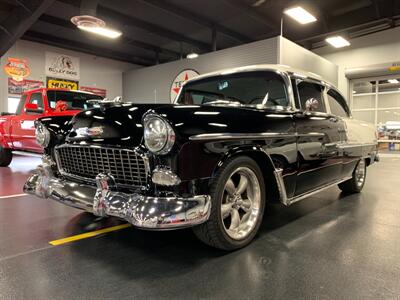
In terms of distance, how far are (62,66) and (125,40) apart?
3071 millimetres

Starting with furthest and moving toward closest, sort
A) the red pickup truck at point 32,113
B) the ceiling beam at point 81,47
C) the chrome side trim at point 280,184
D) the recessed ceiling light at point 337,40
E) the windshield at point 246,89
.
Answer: the ceiling beam at point 81,47 → the recessed ceiling light at point 337,40 → the red pickup truck at point 32,113 → the windshield at point 246,89 → the chrome side trim at point 280,184

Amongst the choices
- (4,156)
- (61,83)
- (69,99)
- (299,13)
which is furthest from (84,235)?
(61,83)

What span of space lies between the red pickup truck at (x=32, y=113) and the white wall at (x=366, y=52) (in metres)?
10.3

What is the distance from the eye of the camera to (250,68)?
9.87 feet

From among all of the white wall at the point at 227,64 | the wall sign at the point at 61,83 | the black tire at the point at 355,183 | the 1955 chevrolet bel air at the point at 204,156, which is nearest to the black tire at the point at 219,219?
the 1955 chevrolet bel air at the point at 204,156

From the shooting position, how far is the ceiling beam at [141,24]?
376 inches

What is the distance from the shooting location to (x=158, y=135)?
182 centimetres

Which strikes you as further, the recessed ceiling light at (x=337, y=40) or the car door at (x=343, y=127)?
the recessed ceiling light at (x=337, y=40)

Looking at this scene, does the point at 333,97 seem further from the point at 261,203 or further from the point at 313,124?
the point at 261,203

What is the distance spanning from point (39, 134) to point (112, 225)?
1035 millimetres

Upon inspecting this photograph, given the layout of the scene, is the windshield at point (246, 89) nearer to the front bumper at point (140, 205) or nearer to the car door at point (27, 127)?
the front bumper at point (140, 205)

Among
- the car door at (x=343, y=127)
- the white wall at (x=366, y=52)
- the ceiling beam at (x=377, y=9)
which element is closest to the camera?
the car door at (x=343, y=127)

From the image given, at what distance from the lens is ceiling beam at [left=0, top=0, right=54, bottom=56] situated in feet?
25.0

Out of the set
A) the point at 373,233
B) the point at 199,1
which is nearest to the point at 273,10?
the point at 199,1
